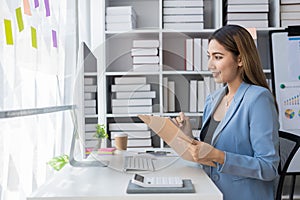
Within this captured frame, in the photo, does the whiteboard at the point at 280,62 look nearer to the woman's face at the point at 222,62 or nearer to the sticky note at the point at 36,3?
the woman's face at the point at 222,62

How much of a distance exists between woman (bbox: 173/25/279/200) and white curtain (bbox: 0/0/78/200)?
65 cm

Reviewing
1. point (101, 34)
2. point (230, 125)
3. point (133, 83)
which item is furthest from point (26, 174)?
point (101, 34)

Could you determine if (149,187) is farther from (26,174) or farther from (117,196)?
(26,174)

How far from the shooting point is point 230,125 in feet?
5.57

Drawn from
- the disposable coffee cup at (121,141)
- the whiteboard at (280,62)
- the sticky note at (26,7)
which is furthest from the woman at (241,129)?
the whiteboard at (280,62)

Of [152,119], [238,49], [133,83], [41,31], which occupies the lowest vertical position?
[152,119]

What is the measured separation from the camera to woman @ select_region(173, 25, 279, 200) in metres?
1.55

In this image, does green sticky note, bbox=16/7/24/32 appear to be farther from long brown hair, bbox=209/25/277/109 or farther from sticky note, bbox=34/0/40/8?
long brown hair, bbox=209/25/277/109

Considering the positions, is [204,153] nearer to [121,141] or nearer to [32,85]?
[121,141]

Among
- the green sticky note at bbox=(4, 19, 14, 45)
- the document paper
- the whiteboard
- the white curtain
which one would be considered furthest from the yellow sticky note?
the whiteboard

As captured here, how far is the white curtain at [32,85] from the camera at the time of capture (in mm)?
1514

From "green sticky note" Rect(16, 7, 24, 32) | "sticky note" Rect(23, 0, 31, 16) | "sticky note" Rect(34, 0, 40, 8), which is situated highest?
"sticky note" Rect(34, 0, 40, 8)

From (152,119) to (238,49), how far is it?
465mm

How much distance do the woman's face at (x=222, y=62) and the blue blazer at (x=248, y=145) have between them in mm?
78
